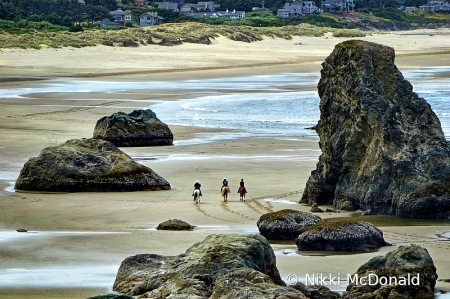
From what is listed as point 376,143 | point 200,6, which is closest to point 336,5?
point 200,6

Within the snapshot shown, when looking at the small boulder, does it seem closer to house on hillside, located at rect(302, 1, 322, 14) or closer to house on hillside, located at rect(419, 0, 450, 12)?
house on hillside, located at rect(302, 1, 322, 14)

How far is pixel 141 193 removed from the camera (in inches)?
519

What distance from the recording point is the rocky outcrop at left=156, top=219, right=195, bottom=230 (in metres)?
10.0

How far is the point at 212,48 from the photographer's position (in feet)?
209

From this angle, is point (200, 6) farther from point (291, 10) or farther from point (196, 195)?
point (196, 195)

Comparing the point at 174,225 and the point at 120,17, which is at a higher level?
the point at 120,17

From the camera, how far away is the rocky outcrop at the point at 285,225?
9.56 metres

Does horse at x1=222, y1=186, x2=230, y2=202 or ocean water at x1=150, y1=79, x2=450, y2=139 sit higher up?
horse at x1=222, y1=186, x2=230, y2=202

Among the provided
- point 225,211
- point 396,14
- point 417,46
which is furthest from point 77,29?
point 396,14

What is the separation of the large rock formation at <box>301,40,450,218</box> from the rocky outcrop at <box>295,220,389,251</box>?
2603 millimetres

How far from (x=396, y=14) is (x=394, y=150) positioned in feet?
387

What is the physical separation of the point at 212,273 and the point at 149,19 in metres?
94.8

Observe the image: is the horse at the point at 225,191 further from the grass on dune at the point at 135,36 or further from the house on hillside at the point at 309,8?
the house on hillside at the point at 309,8

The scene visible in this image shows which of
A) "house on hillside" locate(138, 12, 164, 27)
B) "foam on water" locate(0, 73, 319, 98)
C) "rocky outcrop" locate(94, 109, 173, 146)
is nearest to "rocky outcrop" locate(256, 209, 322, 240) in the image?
"rocky outcrop" locate(94, 109, 173, 146)
